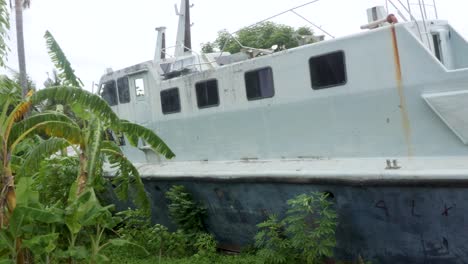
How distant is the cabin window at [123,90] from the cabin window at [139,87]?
0.28 meters

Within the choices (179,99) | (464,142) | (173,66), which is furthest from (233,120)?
(464,142)

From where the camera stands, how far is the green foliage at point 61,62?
6680mm

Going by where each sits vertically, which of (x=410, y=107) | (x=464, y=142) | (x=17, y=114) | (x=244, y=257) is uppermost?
(x=17, y=114)

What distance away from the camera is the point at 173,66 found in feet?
28.6

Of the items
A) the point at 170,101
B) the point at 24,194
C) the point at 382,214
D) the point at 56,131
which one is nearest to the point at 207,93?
the point at 170,101

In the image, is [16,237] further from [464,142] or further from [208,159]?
[464,142]

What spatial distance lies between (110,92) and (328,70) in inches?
185

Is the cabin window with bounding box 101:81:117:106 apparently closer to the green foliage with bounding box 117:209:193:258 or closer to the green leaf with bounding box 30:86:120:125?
the green foliage with bounding box 117:209:193:258

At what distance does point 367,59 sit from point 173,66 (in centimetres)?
373

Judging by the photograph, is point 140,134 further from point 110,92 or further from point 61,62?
point 110,92

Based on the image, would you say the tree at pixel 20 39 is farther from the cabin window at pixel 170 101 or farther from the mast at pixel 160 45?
the cabin window at pixel 170 101

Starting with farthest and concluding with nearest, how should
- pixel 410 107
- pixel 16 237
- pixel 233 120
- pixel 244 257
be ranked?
pixel 233 120
pixel 244 257
pixel 410 107
pixel 16 237

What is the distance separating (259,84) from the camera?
7.09 m

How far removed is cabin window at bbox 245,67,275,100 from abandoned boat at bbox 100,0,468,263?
14 mm
